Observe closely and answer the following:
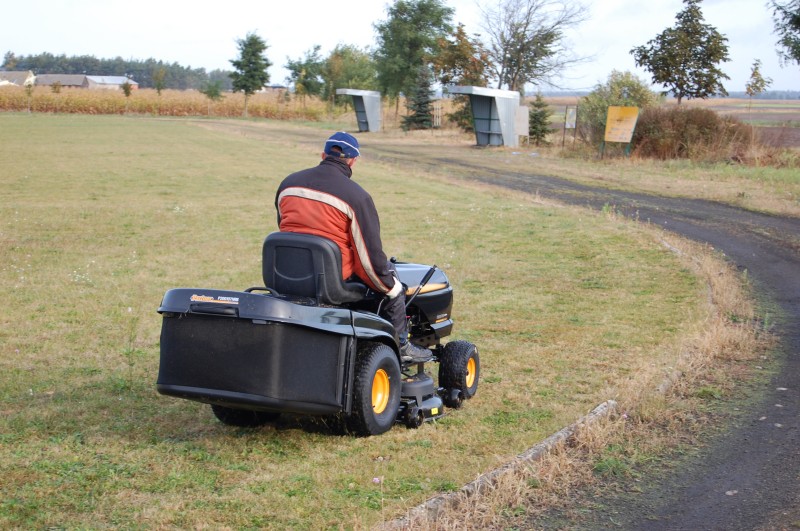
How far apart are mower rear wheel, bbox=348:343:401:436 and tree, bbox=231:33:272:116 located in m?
85.0

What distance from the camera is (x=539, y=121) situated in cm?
4391

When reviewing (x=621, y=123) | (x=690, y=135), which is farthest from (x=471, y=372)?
(x=621, y=123)

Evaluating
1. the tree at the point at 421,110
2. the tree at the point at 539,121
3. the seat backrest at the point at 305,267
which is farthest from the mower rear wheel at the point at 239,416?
the tree at the point at 421,110

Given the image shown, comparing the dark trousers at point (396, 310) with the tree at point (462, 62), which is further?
the tree at point (462, 62)

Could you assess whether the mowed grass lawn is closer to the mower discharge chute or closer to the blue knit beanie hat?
the mower discharge chute

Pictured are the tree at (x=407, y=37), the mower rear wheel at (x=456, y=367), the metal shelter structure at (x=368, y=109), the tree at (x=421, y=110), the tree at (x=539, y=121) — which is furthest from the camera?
the tree at (x=407, y=37)

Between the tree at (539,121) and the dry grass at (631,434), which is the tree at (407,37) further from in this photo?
the dry grass at (631,434)

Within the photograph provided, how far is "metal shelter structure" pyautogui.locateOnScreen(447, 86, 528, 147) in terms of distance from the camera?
42.0 meters

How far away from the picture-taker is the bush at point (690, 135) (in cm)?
3044

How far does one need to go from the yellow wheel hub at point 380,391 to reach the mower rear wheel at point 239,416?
0.72 metres

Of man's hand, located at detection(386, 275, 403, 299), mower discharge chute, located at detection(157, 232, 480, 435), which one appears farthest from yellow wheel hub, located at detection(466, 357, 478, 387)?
man's hand, located at detection(386, 275, 403, 299)

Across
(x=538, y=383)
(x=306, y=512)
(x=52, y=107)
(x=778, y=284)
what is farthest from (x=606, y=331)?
(x=52, y=107)

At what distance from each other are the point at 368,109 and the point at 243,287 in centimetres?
5149

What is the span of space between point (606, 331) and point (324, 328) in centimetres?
480
